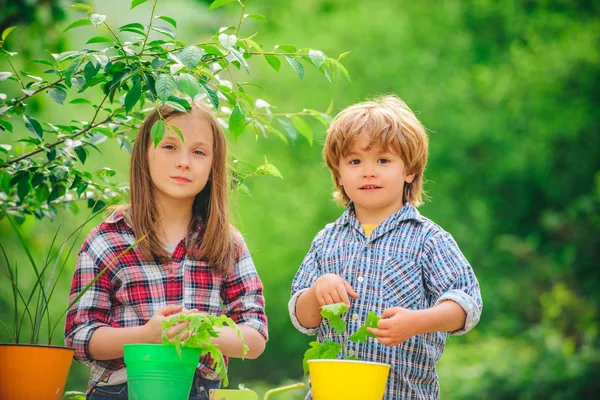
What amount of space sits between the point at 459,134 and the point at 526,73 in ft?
5.83

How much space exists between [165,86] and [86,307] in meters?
0.82

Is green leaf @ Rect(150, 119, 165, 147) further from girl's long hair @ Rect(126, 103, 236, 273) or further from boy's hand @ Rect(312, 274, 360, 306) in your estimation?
boy's hand @ Rect(312, 274, 360, 306)

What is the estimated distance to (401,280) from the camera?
8.13 feet

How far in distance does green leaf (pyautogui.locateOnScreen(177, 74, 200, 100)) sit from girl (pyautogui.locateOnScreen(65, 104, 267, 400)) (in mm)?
440

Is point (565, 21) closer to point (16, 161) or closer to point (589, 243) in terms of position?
point (589, 243)

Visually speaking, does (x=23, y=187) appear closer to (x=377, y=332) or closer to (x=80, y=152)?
(x=80, y=152)

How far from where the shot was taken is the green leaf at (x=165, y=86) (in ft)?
6.99

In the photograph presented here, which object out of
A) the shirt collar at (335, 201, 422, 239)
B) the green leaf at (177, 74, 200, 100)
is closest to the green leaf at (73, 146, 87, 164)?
the green leaf at (177, 74, 200, 100)

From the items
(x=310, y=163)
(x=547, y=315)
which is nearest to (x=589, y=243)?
(x=547, y=315)

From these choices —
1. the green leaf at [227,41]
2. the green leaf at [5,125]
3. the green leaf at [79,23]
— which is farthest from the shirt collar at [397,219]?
the green leaf at [5,125]

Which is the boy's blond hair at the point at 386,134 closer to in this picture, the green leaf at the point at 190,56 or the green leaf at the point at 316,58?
the green leaf at the point at 316,58

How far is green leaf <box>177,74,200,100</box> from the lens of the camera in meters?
2.12

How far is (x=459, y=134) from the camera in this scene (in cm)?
1489

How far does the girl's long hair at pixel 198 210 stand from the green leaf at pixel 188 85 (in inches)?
21.3
